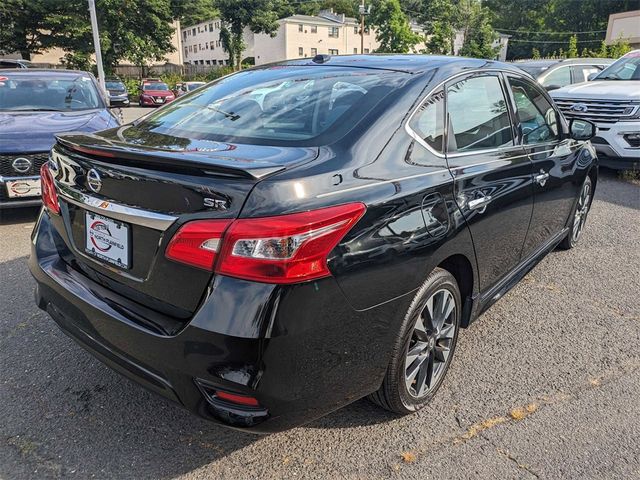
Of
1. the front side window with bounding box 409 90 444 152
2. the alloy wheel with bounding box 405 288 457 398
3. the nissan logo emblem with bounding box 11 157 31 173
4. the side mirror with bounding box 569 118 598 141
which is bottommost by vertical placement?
the alloy wheel with bounding box 405 288 457 398

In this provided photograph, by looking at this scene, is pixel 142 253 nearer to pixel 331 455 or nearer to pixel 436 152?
pixel 331 455

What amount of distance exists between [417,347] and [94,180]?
1613 millimetres

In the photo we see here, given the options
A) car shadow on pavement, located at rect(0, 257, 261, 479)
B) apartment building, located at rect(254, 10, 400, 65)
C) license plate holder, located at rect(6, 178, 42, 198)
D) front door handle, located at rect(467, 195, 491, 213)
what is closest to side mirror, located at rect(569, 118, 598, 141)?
front door handle, located at rect(467, 195, 491, 213)

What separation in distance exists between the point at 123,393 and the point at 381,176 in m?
1.74

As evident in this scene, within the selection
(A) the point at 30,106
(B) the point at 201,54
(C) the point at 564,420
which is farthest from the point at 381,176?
(B) the point at 201,54

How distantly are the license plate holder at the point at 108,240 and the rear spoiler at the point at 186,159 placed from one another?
0.85ft

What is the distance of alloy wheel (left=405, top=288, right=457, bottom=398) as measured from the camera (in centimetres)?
237

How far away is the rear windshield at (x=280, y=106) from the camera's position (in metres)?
2.27

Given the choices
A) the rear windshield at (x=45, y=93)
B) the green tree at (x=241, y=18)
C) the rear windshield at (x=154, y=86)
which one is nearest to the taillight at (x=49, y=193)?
the rear windshield at (x=45, y=93)

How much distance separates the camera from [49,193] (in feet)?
7.98

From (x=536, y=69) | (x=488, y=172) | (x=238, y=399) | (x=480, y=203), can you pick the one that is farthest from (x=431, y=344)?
(x=536, y=69)

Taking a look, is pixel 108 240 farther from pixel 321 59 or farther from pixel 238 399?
pixel 321 59

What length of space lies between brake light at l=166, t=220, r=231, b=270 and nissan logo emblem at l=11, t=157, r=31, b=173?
13.1 ft

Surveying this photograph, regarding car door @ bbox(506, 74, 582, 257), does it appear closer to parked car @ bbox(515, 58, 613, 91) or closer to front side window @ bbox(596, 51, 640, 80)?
front side window @ bbox(596, 51, 640, 80)
